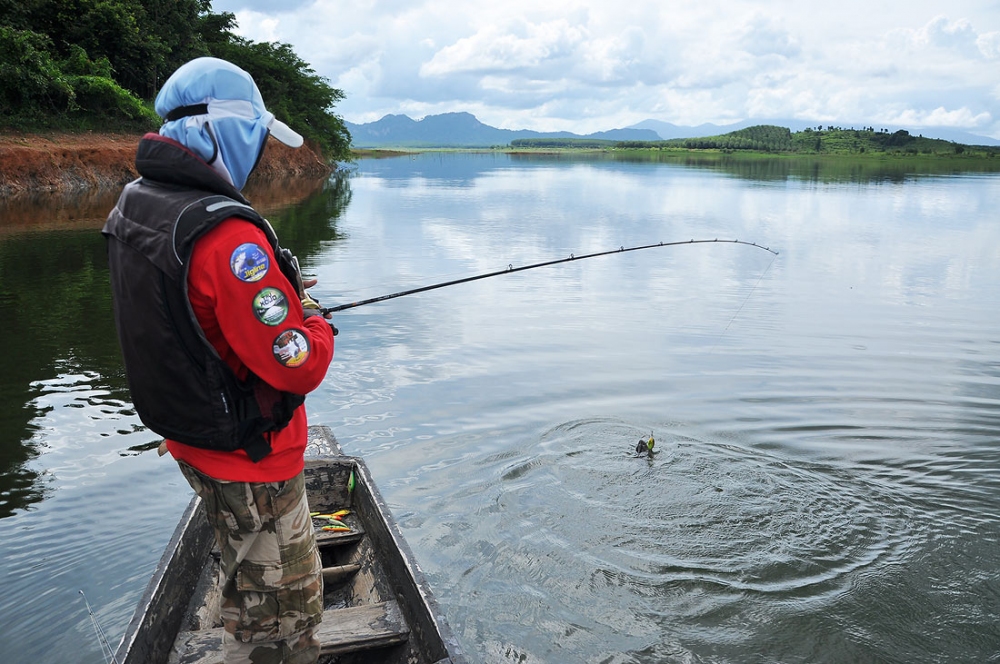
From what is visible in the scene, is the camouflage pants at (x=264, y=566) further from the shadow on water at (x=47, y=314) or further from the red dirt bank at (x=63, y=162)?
the red dirt bank at (x=63, y=162)

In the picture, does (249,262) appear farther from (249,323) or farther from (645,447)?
(645,447)

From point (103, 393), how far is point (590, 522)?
6130 millimetres

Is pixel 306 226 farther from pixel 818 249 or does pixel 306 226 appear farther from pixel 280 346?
pixel 280 346

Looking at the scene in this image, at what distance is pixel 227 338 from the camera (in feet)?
8.91

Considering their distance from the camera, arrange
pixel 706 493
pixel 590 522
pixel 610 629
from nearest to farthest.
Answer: pixel 610 629 < pixel 590 522 < pixel 706 493

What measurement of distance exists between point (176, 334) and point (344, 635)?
1.95 m

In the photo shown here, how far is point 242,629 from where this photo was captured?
122 inches

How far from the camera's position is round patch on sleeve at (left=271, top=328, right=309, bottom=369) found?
2.75 metres

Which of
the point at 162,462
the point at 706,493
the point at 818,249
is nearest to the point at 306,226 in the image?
the point at 818,249

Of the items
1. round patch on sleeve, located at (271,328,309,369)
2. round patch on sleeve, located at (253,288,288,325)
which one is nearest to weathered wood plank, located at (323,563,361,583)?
round patch on sleeve, located at (271,328,309,369)

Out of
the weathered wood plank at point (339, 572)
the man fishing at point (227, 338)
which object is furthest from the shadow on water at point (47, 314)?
the man fishing at point (227, 338)

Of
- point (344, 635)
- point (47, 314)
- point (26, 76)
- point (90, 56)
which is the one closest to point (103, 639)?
point (344, 635)

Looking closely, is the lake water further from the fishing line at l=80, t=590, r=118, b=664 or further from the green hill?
the green hill

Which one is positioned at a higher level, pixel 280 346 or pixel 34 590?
pixel 280 346
